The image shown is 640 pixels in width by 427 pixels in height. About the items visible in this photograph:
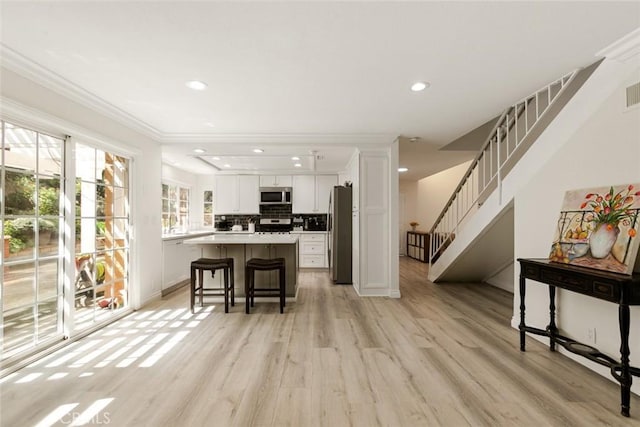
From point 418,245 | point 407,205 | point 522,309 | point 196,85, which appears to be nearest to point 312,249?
point 418,245

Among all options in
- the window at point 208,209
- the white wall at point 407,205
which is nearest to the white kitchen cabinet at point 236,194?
the window at point 208,209

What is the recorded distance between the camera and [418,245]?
8.27 m

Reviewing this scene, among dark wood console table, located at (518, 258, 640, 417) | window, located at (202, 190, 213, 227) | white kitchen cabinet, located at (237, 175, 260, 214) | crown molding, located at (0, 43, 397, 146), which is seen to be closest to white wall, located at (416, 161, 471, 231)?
white kitchen cabinet, located at (237, 175, 260, 214)

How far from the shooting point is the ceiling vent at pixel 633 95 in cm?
201

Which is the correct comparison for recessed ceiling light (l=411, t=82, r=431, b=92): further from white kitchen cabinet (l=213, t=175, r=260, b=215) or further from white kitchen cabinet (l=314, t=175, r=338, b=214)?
white kitchen cabinet (l=213, t=175, r=260, b=215)

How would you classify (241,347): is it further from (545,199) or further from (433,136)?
(433,136)

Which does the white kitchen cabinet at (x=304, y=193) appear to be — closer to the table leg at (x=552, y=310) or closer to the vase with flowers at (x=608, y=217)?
the table leg at (x=552, y=310)

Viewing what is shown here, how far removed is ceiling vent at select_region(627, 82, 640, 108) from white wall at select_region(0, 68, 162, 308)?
464cm

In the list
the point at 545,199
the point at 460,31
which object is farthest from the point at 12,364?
the point at 545,199

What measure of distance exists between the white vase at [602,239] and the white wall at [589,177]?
38cm

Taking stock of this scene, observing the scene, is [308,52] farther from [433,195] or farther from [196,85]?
[433,195]

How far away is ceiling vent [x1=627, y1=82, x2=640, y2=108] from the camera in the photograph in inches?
79.0

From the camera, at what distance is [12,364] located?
231cm

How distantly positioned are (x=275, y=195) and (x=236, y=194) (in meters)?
0.97
